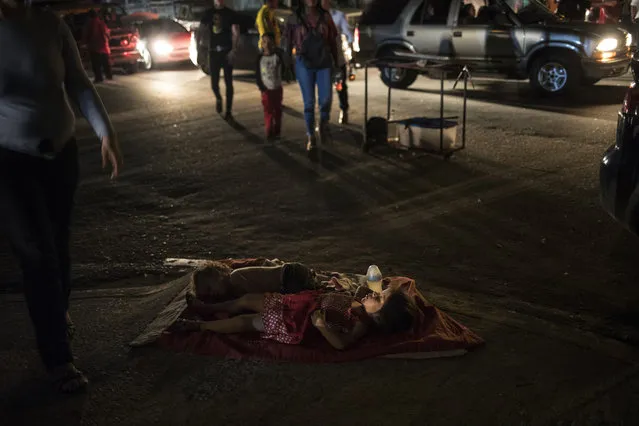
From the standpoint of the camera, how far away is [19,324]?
172 inches

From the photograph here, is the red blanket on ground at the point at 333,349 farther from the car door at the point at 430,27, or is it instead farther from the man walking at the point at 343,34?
the car door at the point at 430,27

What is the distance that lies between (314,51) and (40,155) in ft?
16.9

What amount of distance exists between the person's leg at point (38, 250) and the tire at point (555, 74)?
1037 centimetres

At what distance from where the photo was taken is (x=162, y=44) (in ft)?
60.8

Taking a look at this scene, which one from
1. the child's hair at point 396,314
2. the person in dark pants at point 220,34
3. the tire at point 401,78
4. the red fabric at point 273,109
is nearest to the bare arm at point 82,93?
the child's hair at point 396,314

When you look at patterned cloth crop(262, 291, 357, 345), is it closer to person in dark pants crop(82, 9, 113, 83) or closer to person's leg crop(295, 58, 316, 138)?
person's leg crop(295, 58, 316, 138)

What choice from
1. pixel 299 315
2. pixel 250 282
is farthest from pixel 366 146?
pixel 299 315

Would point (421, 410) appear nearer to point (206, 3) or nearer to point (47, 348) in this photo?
point (47, 348)

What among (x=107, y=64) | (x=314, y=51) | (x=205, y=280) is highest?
(x=314, y=51)

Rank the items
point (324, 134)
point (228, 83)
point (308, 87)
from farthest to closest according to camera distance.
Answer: point (228, 83), point (324, 134), point (308, 87)

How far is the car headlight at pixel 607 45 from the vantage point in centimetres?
1182

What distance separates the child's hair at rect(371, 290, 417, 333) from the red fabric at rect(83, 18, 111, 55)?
1441 cm

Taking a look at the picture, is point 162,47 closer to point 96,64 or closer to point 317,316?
point 96,64

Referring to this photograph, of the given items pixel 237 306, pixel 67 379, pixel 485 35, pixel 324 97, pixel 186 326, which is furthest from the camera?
pixel 485 35
